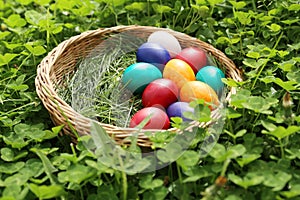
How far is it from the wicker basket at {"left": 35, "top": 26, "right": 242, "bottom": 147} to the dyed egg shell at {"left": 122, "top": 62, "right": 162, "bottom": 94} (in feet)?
1.00

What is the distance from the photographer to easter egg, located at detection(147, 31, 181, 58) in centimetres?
270

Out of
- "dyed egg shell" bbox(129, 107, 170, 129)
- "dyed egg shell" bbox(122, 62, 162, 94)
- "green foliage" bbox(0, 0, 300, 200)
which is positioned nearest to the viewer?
"green foliage" bbox(0, 0, 300, 200)

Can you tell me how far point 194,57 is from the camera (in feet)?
8.64

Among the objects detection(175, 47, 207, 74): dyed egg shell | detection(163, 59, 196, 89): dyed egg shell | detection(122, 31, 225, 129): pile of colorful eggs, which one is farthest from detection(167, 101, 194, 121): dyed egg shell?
detection(175, 47, 207, 74): dyed egg shell

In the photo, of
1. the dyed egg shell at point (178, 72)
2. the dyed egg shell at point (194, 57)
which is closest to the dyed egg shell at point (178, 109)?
the dyed egg shell at point (178, 72)

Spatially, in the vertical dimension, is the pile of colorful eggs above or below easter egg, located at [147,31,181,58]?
below

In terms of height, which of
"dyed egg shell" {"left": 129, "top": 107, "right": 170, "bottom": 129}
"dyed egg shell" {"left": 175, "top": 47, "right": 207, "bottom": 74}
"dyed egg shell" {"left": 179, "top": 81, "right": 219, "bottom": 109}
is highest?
"dyed egg shell" {"left": 175, "top": 47, "right": 207, "bottom": 74}

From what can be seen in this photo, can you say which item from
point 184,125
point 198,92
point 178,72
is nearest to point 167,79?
point 178,72

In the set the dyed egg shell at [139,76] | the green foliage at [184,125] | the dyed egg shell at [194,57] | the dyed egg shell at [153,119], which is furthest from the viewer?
the dyed egg shell at [194,57]

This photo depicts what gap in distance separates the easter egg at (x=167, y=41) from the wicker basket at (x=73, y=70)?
69 millimetres

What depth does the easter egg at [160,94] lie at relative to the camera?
2412 mm

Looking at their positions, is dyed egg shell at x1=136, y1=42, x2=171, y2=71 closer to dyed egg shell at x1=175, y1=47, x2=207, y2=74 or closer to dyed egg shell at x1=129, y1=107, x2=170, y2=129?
dyed egg shell at x1=175, y1=47, x2=207, y2=74

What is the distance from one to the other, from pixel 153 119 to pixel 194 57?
530 mm

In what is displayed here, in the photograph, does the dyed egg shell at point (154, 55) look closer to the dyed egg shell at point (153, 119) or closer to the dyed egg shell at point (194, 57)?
the dyed egg shell at point (194, 57)
